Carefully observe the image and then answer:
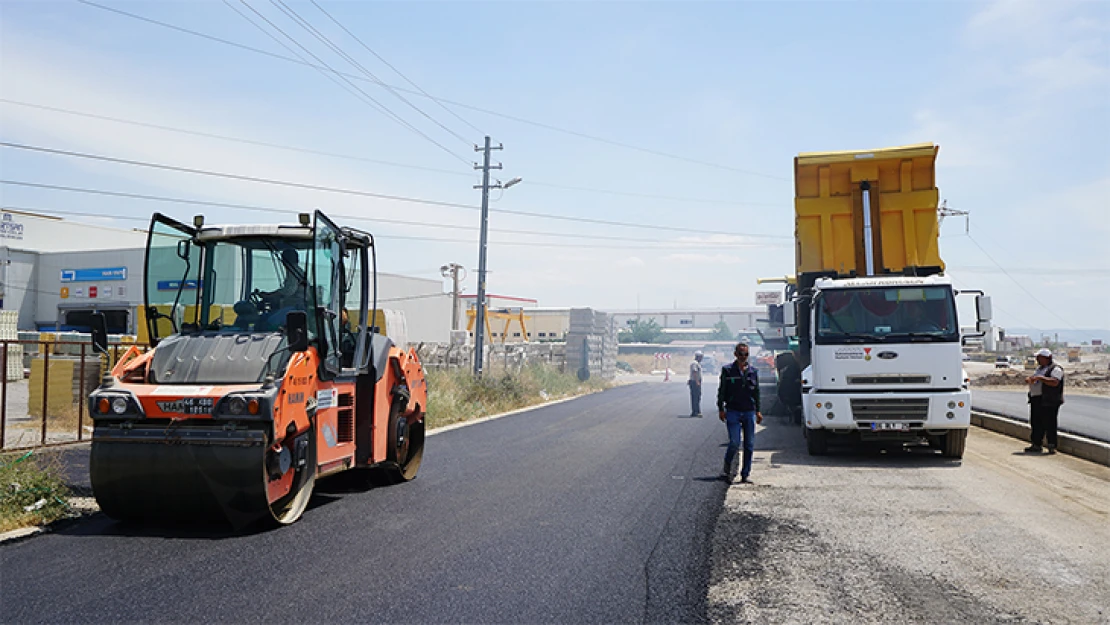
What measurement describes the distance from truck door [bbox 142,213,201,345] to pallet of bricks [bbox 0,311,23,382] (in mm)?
20851

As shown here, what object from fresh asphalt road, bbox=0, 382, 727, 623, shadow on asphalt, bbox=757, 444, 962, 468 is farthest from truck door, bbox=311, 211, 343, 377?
shadow on asphalt, bbox=757, 444, 962, 468

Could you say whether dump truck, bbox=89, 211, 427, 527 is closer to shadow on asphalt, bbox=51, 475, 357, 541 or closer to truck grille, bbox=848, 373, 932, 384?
shadow on asphalt, bbox=51, 475, 357, 541

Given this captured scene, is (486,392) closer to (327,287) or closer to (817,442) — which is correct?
(817,442)

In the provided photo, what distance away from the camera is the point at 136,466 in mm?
6977

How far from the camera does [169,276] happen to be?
8.66 m

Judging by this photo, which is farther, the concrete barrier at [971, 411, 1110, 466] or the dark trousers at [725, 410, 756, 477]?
the concrete barrier at [971, 411, 1110, 466]

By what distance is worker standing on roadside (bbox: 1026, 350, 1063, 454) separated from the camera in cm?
1263

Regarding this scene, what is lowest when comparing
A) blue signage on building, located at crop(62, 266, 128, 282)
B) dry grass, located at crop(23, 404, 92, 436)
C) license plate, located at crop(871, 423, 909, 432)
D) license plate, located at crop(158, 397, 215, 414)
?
dry grass, located at crop(23, 404, 92, 436)

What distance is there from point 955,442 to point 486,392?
13644 mm

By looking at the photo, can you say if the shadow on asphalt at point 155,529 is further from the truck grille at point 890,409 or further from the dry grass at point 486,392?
the dry grass at point 486,392

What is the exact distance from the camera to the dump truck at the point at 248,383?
694 centimetres

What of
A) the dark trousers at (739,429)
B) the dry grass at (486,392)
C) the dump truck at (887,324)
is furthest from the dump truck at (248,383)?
the dry grass at (486,392)

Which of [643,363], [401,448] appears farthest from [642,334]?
[401,448]

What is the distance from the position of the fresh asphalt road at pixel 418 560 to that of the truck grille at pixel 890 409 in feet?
10.0
